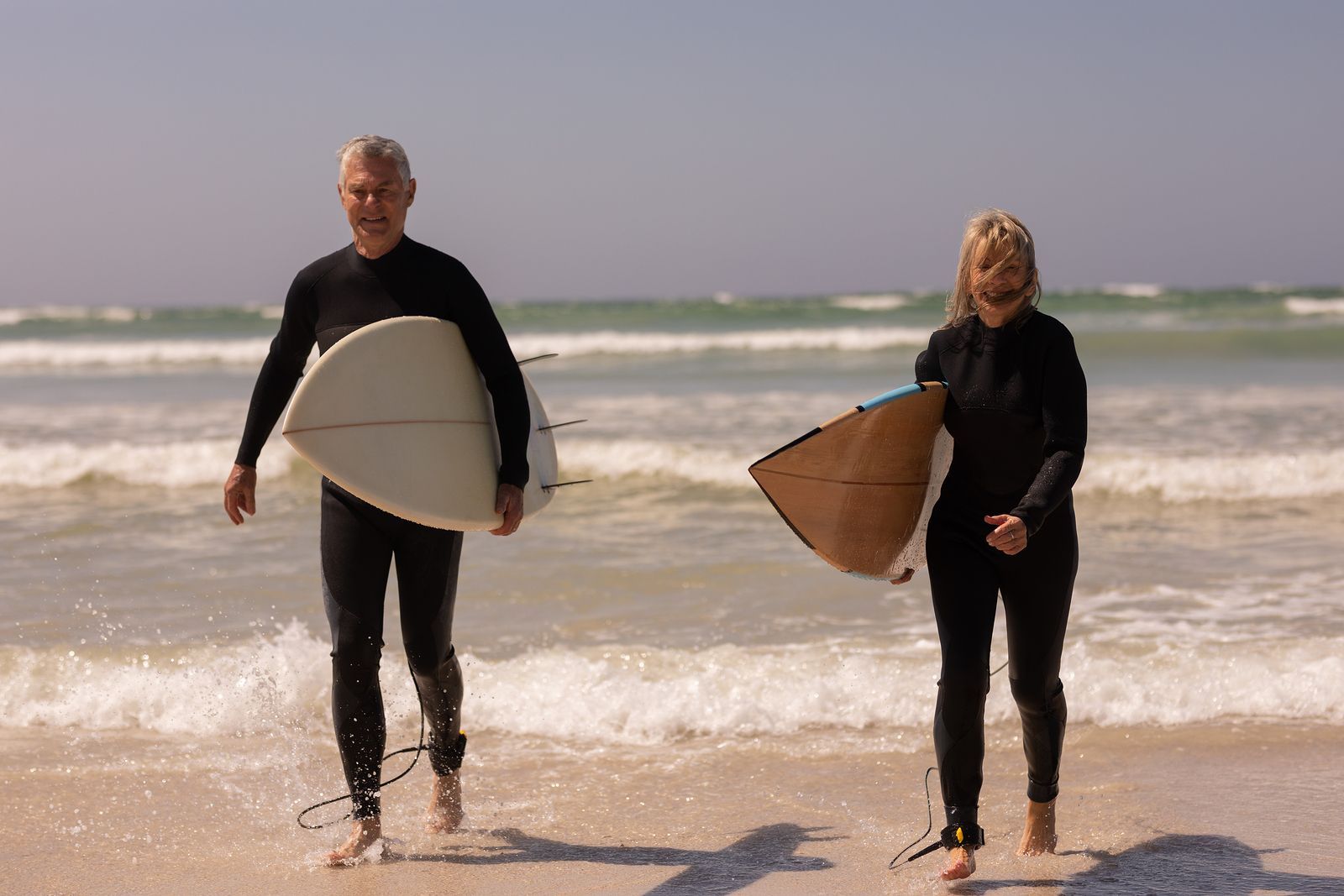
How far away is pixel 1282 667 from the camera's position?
4688 millimetres

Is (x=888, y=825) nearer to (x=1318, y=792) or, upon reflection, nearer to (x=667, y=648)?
(x=1318, y=792)

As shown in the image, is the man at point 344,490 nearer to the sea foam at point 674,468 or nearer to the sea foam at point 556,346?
the sea foam at point 674,468

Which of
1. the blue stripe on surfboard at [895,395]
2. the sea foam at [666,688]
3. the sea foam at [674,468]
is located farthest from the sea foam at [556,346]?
the blue stripe on surfboard at [895,395]

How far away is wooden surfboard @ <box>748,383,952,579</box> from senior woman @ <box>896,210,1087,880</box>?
199mm

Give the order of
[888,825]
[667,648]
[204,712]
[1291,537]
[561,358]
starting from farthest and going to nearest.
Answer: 1. [561,358]
2. [1291,537]
3. [667,648]
4. [204,712]
5. [888,825]

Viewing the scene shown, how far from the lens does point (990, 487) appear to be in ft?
9.66

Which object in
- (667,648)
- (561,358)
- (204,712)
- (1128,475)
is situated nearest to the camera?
(204,712)

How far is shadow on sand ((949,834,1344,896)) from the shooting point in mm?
3012

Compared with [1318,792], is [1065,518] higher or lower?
higher

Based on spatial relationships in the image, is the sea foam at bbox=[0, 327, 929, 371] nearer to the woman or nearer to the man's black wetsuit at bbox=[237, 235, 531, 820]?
the man's black wetsuit at bbox=[237, 235, 531, 820]

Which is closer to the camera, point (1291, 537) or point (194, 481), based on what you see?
point (1291, 537)

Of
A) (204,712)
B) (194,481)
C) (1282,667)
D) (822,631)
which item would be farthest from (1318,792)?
(194,481)

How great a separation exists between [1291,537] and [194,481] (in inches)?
318

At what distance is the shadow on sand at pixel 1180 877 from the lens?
301cm
